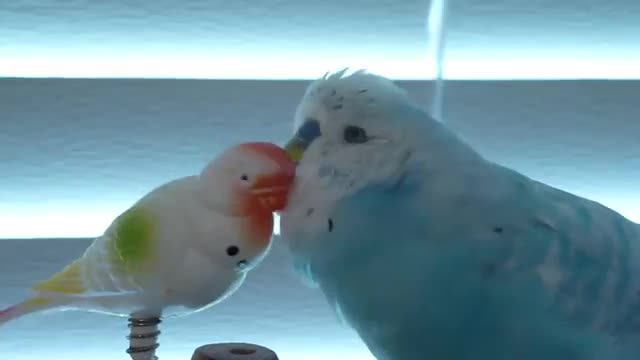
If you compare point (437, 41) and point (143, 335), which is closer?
point (143, 335)

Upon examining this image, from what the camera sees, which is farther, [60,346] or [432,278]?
[60,346]

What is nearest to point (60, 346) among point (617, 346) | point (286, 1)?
point (286, 1)

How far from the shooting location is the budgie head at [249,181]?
1.36ft

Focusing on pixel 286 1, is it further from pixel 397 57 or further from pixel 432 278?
pixel 432 278

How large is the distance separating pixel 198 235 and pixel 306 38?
25 centimetres

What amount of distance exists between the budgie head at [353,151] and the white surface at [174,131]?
22 cm

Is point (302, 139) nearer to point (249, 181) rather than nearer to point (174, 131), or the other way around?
point (249, 181)

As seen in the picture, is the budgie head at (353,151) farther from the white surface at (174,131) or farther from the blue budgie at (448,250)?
the white surface at (174,131)

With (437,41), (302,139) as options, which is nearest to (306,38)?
(437,41)

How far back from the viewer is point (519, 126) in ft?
2.17

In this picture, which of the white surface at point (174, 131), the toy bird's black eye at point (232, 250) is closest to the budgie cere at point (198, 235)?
the toy bird's black eye at point (232, 250)

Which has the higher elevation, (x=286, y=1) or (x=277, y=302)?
(x=286, y=1)

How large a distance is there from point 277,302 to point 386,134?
0.30 meters

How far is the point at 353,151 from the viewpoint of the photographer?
40 cm
